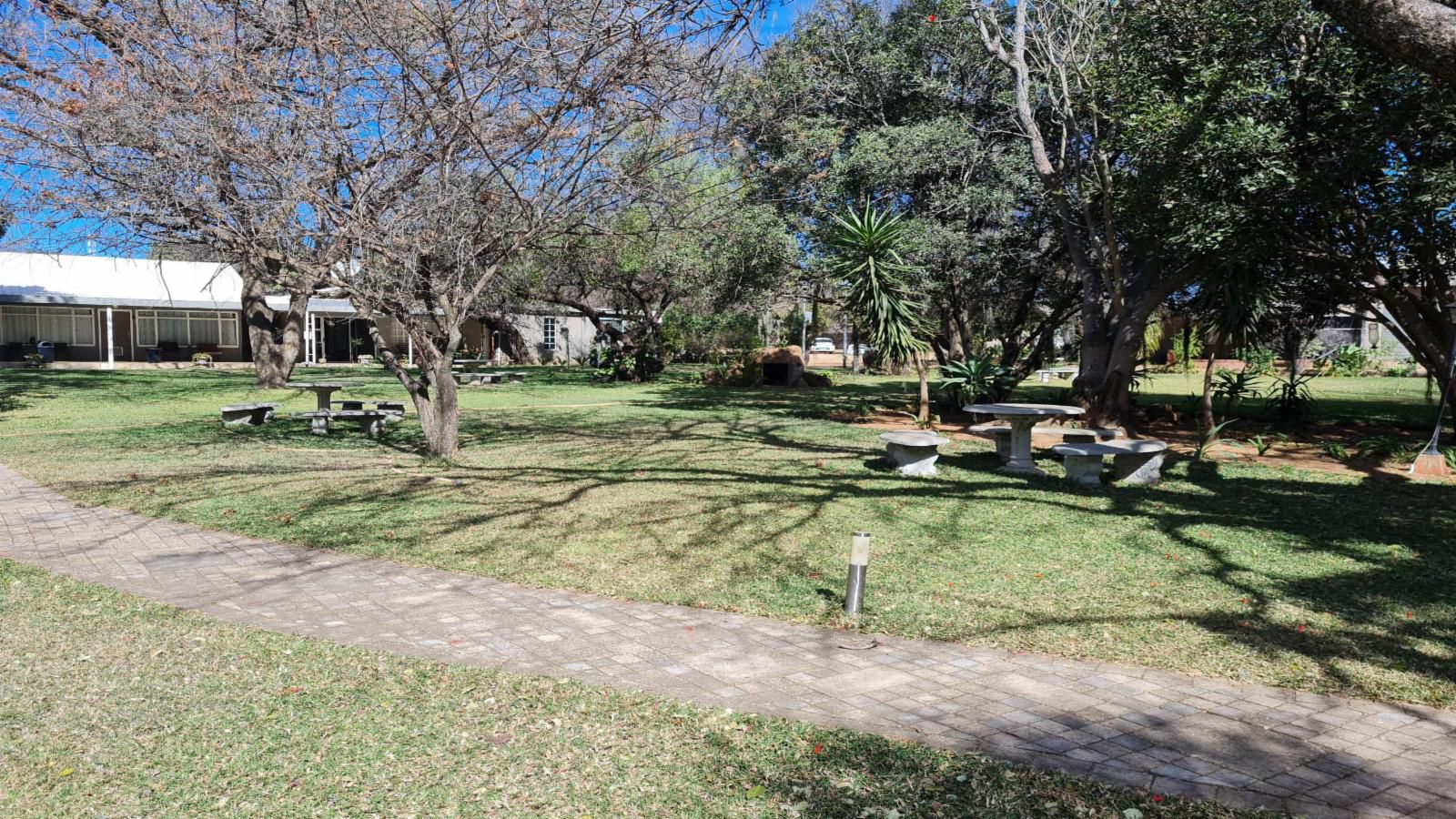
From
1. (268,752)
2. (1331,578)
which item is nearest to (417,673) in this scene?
(268,752)

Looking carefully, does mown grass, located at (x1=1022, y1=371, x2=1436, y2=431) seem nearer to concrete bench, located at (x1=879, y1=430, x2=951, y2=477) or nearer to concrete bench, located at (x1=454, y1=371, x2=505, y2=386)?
concrete bench, located at (x1=879, y1=430, x2=951, y2=477)

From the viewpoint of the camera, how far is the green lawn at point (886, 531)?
5480 millimetres

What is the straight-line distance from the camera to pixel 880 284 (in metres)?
15.0

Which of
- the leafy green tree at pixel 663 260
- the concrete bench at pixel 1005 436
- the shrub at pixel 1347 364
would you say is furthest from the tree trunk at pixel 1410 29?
the shrub at pixel 1347 364

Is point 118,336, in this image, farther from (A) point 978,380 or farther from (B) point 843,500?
(B) point 843,500

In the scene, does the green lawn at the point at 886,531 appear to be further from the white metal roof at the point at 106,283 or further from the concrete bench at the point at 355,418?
the white metal roof at the point at 106,283

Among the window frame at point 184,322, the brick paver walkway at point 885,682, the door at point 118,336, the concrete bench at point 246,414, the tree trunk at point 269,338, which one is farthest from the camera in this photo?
the window frame at point 184,322

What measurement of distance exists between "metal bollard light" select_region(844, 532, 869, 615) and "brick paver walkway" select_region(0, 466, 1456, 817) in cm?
36

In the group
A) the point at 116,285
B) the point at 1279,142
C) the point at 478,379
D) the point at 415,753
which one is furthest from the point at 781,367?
the point at 415,753

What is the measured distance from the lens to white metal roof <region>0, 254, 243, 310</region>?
104ft

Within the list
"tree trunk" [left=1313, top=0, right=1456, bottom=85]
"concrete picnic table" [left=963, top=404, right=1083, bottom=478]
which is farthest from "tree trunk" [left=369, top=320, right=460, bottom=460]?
"tree trunk" [left=1313, top=0, right=1456, bottom=85]

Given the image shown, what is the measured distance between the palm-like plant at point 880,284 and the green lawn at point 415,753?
36.8 feet

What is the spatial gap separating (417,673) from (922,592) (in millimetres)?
3166

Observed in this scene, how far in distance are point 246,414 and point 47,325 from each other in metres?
24.2
